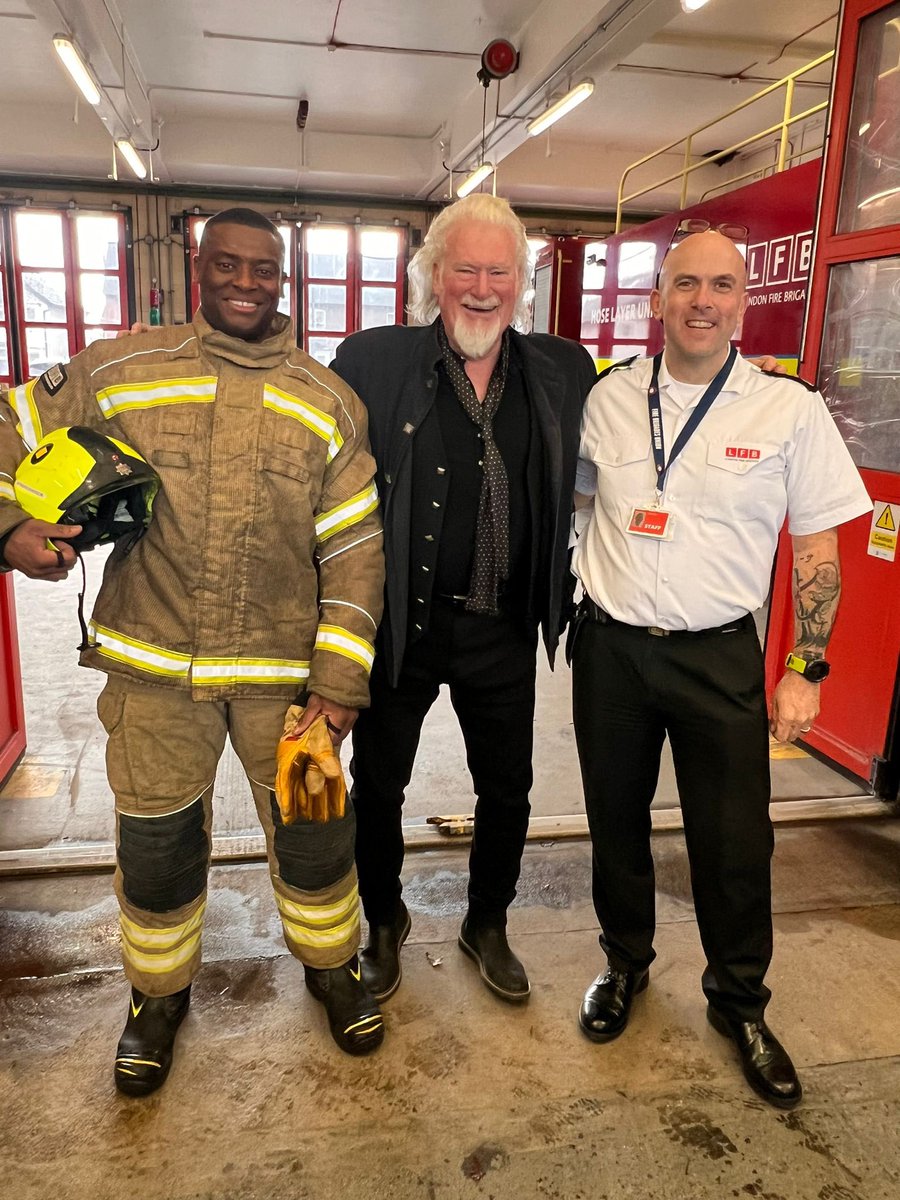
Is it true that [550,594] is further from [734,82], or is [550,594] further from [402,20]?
[734,82]

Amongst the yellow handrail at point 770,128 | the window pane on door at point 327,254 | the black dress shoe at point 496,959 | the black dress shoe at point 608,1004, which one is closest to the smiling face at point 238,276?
the black dress shoe at point 496,959

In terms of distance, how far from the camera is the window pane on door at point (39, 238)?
42.4 ft

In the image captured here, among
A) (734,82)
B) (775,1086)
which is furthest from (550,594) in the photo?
(734,82)

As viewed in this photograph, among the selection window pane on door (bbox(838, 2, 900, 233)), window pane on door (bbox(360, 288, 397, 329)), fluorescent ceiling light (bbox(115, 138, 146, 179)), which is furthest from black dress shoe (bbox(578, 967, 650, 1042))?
window pane on door (bbox(360, 288, 397, 329))

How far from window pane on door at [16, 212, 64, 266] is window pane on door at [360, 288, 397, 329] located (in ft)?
15.2

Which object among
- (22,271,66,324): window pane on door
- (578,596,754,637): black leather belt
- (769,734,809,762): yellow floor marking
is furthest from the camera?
(22,271,66,324): window pane on door

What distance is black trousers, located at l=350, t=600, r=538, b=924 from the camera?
2.18 m

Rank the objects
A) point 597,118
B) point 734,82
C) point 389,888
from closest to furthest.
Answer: point 389,888 → point 734,82 → point 597,118

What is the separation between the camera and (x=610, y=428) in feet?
6.91

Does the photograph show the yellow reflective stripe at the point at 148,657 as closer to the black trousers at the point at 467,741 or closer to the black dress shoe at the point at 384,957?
the black trousers at the point at 467,741

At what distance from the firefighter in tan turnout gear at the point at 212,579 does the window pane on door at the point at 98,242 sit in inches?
515

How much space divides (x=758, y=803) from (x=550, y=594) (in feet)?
2.26

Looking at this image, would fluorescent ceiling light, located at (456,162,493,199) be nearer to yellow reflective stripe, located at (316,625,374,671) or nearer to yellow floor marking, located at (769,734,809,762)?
yellow floor marking, located at (769,734,809,762)

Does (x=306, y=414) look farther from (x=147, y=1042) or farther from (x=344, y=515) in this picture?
(x=147, y=1042)
